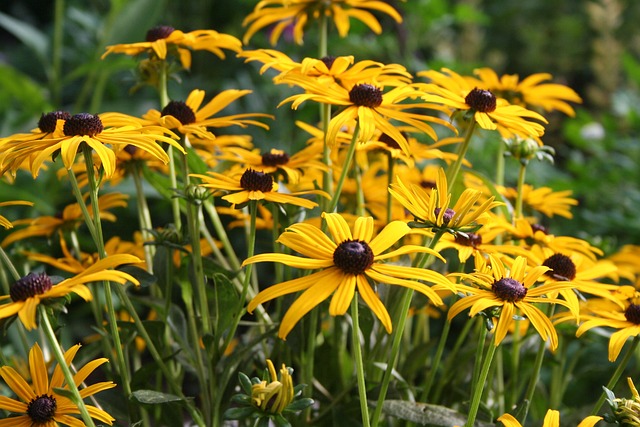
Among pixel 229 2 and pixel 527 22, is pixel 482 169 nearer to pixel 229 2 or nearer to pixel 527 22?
pixel 229 2

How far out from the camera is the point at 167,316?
25.2 inches

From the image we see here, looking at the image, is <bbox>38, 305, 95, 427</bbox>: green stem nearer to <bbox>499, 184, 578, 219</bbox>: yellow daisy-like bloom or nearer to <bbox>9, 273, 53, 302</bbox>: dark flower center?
<bbox>9, 273, 53, 302</bbox>: dark flower center

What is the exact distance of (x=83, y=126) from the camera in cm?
54

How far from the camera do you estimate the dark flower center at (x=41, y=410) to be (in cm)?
50

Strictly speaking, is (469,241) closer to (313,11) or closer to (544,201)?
(544,201)

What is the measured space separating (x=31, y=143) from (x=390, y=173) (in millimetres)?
313

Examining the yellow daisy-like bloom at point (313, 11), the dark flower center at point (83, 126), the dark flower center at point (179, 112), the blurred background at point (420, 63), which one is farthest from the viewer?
the blurred background at point (420, 63)

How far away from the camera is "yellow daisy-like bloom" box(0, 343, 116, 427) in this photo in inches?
19.6

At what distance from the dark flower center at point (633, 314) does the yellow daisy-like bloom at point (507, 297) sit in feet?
0.30

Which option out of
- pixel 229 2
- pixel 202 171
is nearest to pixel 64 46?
pixel 229 2

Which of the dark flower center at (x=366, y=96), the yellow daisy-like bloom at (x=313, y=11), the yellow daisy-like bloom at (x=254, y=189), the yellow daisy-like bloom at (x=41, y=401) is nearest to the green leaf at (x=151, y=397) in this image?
the yellow daisy-like bloom at (x=41, y=401)

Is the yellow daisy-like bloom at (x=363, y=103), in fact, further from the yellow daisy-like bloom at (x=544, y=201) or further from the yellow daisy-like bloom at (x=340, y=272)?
the yellow daisy-like bloom at (x=544, y=201)

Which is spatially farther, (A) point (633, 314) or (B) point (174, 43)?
(B) point (174, 43)

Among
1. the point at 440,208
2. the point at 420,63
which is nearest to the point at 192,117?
the point at 440,208
